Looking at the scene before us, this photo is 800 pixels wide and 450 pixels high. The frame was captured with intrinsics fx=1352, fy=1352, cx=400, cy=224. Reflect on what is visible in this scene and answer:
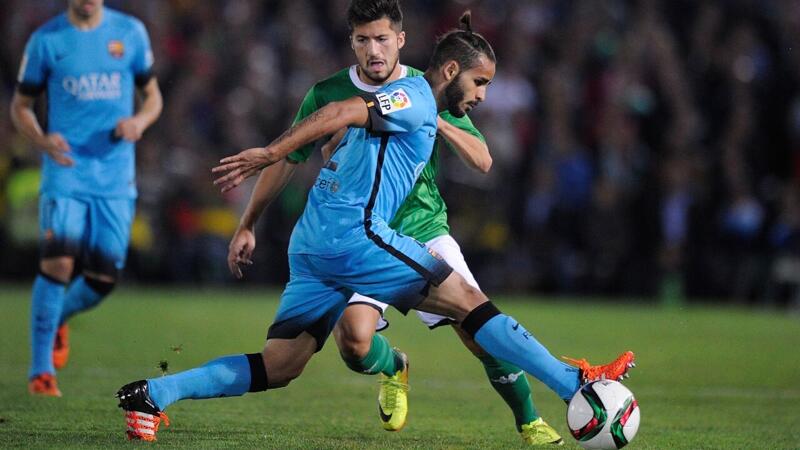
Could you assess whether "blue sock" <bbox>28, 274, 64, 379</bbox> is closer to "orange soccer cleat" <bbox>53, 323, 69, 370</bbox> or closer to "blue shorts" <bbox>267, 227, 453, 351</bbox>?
"orange soccer cleat" <bbox>53, 323, 69, 370</bbox>

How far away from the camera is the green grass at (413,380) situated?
272 inches

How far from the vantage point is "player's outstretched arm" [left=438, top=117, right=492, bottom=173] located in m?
6.59

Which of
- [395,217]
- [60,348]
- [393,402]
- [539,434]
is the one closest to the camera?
[539,434]

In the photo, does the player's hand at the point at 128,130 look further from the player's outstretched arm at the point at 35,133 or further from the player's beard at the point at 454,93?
the player's beard at the point at 454,93

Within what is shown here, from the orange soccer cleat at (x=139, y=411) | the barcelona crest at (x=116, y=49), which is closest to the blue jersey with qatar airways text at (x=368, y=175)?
the orange soccer cleat at (x=139, y=411)

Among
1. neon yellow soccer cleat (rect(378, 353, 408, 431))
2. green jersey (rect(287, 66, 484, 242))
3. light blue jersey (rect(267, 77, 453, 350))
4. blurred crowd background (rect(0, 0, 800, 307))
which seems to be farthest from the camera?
blurred crowd background (rect(0, 0, 800, 307))

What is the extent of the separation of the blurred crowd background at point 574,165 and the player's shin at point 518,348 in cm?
1107

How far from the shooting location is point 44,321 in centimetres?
860

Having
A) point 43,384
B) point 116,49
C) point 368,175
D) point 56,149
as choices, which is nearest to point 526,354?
point 368,175

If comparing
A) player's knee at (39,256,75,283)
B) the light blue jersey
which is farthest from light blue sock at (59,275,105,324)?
the light blue jersey

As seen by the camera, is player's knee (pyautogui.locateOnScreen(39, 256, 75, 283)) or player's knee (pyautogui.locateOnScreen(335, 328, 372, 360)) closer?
player's knee (pyautogui.locateOnScreen(335, 328, 372, 360))

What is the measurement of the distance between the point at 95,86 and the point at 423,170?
293 cm

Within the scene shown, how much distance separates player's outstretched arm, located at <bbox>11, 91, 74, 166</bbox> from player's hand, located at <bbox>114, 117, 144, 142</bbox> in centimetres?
35

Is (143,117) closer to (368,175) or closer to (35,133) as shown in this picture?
(35,133)
